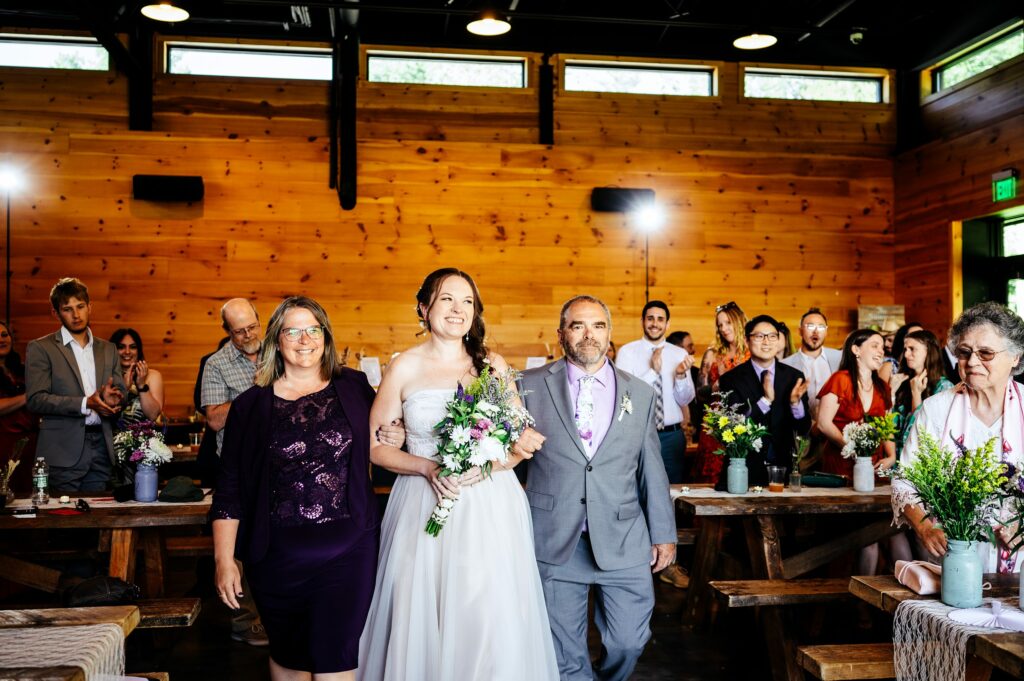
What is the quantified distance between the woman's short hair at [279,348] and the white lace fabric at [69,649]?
1018 millimetres

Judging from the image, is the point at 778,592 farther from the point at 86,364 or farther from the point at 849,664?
the point at 86,364

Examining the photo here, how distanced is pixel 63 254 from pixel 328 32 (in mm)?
3495

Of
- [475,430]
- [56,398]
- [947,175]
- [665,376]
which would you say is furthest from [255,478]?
[947,175]

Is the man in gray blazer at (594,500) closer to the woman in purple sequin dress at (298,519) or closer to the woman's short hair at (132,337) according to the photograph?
the woman in purple sequin dress at (298,519)

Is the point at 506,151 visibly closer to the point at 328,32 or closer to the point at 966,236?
the point at 328,32

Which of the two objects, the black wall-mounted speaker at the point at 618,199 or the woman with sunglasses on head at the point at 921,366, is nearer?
the woman with sunglasses on head at the point at 921,366

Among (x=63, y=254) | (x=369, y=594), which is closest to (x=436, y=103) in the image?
(x=63, y=254)

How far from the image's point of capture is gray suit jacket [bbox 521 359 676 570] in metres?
3.49

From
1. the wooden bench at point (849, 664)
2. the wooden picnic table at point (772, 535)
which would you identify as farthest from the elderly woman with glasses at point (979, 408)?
the wooden picnic table at point (772, 535)

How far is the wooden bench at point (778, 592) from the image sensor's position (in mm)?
4027

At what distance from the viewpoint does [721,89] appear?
9.97 m

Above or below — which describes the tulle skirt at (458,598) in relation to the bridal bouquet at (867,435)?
below

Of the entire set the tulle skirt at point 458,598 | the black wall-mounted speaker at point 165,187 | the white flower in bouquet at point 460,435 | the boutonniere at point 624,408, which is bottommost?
the tulle skirt at point 458,598

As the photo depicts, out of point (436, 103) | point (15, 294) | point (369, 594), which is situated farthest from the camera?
point (436, 103)
